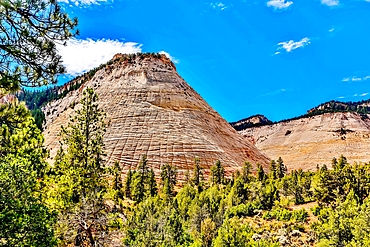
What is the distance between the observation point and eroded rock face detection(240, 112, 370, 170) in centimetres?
11450

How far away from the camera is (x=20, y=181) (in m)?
9.65

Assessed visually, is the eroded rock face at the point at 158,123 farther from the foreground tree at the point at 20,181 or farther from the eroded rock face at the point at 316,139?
the foreground tree at the point at 20,181

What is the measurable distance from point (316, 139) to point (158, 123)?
80.4m

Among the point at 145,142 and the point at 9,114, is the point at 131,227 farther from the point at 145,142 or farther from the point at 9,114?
the point at 145,142

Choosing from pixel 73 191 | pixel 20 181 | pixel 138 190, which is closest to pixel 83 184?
pixel 73 191

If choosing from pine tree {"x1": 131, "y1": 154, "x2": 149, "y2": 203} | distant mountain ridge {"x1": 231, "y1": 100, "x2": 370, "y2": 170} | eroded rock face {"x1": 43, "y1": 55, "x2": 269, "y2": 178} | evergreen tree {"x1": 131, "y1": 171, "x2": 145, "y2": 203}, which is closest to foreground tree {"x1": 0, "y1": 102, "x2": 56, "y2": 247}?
pine tree {"x1": 131, "y1": 154, "x2": 149, "y2": 203}

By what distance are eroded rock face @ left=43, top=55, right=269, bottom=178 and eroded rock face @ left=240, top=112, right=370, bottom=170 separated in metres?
35.5

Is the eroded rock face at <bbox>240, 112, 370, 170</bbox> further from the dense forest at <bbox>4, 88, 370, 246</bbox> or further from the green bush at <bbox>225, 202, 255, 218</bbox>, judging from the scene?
the green bush at <bbox>225, 202, 255, 218</bbox>

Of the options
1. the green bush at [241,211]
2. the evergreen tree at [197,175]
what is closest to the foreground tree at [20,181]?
the green bush at [241,211]

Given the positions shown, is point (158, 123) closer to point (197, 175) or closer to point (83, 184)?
point (197, 175)

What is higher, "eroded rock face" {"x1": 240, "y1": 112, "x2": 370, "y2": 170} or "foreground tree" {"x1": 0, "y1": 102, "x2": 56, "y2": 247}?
"eroded rock face" {"x1": 240, "y1": 112, "x2": 370, "y2": 170}

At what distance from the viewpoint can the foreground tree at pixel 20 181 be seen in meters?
7.98

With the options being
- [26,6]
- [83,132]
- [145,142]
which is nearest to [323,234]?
[83,132]

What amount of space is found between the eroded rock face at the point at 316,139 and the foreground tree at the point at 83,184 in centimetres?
10489
